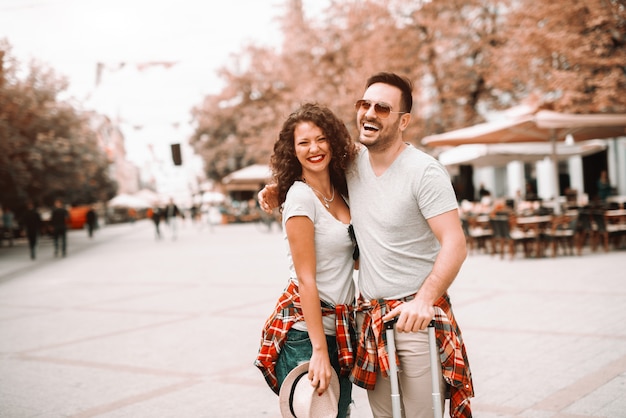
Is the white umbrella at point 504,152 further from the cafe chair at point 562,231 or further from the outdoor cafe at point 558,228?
the cafe chair at point 562,231

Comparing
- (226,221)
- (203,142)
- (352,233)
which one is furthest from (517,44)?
(203,142)

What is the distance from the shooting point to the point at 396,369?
7.98 feet

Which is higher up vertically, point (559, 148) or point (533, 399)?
point (559, 148)

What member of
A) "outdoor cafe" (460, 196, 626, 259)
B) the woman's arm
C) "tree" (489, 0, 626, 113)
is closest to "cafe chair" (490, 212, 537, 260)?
"outdoor cafe" (460, 196, 626, 259)

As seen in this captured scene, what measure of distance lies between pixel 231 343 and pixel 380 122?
178 inches

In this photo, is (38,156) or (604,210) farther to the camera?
(38,156)

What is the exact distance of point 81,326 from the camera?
820 centimetres

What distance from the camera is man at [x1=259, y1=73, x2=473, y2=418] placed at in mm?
2461

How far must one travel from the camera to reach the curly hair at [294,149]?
2650 mm

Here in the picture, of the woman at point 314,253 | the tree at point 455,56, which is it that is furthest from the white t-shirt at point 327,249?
the tree at point 455,56

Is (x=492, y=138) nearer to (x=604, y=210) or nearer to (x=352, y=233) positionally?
(x=604, y=210)

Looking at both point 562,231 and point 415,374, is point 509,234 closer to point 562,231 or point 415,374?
point 562,231

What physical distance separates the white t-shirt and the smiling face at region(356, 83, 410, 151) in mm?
309

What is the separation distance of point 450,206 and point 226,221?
137ft
